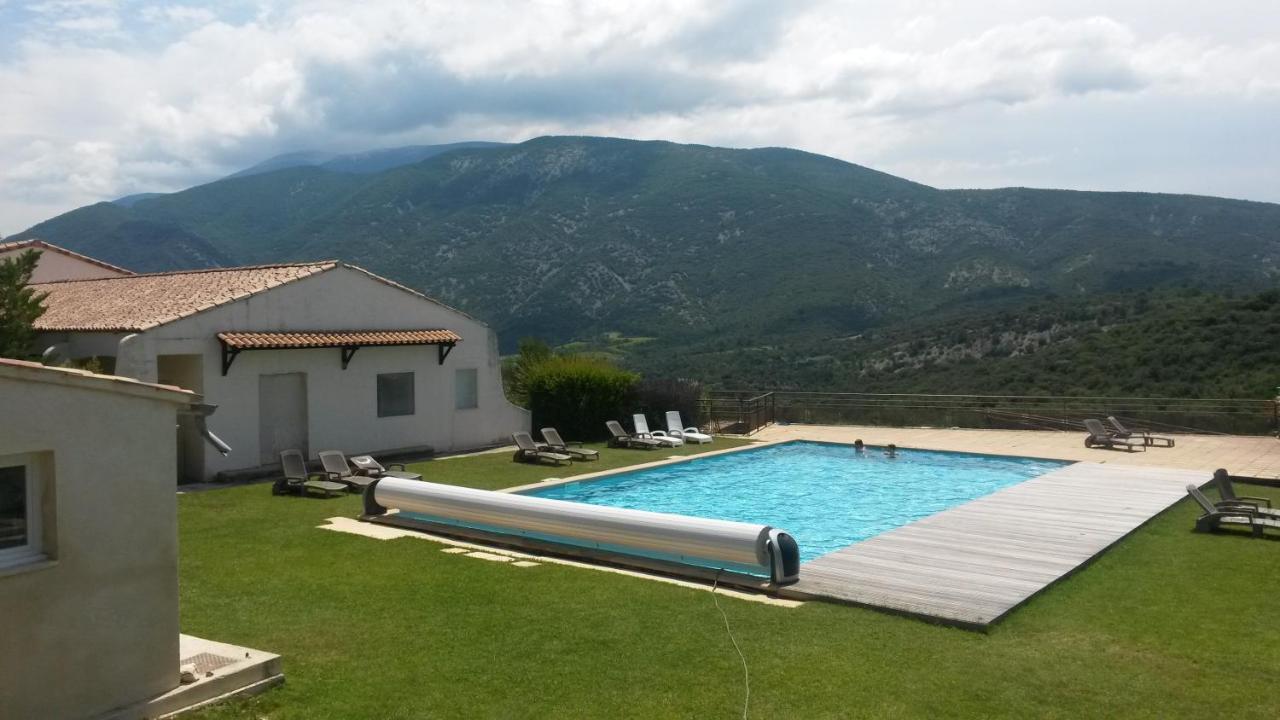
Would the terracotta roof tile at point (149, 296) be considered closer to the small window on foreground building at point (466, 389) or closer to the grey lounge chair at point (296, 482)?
the grey lounge chair at point (296, 482)

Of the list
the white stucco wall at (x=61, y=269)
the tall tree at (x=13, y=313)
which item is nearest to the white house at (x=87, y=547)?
the tall tree at (x=13, y=313)

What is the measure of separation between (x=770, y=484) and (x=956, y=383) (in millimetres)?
21151

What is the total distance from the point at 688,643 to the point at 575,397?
51.5ft

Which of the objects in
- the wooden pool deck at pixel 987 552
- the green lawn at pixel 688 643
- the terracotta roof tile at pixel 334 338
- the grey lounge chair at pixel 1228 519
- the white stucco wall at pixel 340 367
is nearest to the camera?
the green lawn at pixel 688 643

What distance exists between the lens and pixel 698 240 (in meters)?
72.4

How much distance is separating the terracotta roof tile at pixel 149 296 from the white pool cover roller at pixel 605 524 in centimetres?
608

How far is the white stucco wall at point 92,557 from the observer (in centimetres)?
514

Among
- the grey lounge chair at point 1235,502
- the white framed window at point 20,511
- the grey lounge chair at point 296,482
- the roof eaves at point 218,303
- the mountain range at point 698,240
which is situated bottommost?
the grey lounge chair at point 1235,502

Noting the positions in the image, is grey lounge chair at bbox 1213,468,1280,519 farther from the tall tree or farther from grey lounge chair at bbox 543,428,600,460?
the tall tree

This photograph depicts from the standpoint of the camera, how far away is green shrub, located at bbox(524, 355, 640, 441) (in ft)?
75.4

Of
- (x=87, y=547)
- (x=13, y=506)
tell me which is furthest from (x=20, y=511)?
(x=87, y=547)

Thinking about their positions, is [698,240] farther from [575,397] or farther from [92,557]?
[92,557]

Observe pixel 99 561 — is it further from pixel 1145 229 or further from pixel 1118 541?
pixel 1145 229

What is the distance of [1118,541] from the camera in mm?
11367
